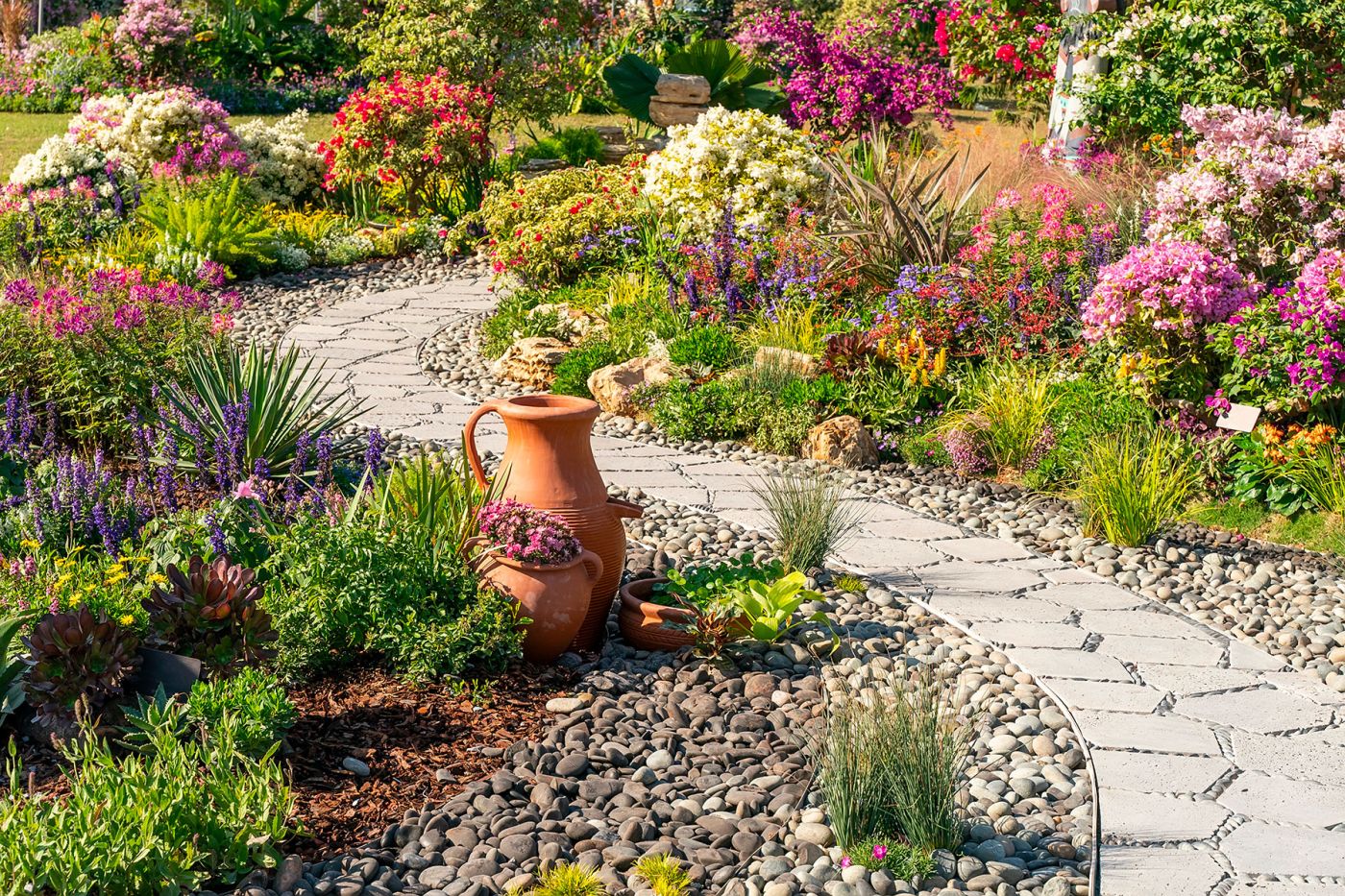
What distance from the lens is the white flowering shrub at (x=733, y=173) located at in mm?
9086

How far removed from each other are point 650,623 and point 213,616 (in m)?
1.42

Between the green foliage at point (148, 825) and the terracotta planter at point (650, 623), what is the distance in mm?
1515

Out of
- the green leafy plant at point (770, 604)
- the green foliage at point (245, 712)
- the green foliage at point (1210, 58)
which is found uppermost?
the green foliage at point (1210, 58)

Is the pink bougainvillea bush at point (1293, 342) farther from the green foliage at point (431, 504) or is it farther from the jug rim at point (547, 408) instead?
the green foliage at point (431, 504)

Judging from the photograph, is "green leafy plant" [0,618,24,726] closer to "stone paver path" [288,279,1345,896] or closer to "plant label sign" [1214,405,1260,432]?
"stone paver path" [288,279,1345,896]

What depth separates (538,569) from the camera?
4.09 meters

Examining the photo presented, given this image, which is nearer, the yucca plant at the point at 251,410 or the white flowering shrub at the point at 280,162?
the yucca plant at the point at 251,410

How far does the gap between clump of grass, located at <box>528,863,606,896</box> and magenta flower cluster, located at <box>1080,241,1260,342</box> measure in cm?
431

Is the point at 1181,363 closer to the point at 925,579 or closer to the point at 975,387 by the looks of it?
the point at 975,387

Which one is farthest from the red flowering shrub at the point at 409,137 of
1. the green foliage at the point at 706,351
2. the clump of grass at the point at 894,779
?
the clump of grass at the point at 894,779

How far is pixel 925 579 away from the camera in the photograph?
5246 mm

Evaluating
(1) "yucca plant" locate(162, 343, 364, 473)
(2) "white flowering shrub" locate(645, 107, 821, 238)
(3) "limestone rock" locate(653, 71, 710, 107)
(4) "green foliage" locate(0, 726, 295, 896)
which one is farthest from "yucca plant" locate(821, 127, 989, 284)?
(3) "limestone rock" locate(653, 71, 710, 107)

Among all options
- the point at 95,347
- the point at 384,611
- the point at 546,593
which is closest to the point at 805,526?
the point at 546,593

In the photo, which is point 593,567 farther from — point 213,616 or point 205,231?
point 205,231
